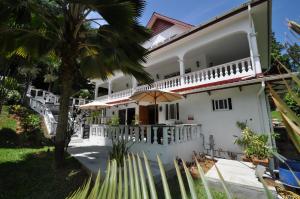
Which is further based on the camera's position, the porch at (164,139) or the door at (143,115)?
the door at (143,115)

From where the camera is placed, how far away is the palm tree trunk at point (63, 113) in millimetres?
7242

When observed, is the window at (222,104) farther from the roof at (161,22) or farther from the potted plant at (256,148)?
the roof at (161,22)

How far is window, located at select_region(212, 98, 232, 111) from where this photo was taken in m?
11.5

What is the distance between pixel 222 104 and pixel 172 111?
14.1ft

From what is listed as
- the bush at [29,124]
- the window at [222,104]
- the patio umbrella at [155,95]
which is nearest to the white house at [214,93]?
the window at [222,104]

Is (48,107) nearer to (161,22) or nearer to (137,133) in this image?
(137,133)

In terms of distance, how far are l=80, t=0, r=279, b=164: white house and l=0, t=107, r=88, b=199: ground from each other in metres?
3.94

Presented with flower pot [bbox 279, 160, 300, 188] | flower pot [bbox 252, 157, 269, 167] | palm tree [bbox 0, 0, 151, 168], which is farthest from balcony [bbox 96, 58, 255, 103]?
flower pot [bbox 279, 160, 300, 188]

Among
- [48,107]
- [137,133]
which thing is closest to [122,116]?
[48,107]

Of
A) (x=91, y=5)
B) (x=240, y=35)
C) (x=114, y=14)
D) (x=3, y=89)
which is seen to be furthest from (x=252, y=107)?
(x=3, y=89)

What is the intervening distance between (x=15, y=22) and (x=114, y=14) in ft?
13.9

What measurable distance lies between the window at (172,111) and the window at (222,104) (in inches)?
126

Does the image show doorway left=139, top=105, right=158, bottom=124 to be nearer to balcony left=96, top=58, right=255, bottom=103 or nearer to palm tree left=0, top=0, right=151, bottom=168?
balcony left=96, top=58, right=255, bottom=103

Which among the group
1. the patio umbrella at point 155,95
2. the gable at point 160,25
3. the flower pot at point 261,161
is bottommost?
the flower pot at point 261,161
